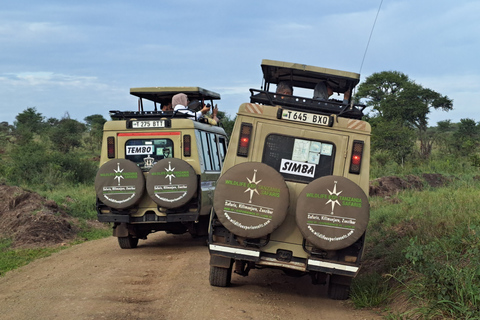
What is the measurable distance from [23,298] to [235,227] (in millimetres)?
2591

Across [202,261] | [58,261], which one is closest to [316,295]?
[202,261]

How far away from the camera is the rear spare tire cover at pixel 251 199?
19.5 feet

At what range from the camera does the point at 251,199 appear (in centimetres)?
598

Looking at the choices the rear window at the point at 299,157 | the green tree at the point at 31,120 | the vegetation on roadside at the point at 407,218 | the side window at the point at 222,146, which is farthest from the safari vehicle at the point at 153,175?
the green tree at the point at 31,120

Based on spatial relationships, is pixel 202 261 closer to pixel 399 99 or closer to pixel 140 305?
pixel 140 305

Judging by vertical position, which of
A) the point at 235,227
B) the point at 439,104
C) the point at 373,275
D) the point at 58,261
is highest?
the point at 439,104

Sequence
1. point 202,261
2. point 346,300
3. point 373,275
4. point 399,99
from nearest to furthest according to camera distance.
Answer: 1. point 346,300
2. point 373,275
3. point 202,261
4. point 399,99

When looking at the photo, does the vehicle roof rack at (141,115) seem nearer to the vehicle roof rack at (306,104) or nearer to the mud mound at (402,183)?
the vehicle roof rack at (306,104)

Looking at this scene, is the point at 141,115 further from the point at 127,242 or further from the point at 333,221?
the point at 333,221

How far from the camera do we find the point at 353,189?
5891 millimetres

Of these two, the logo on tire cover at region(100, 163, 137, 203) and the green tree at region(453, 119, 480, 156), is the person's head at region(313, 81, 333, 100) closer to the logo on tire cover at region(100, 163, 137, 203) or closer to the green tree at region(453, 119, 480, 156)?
the logo on tire cover at region(100, 163, 137, 203)

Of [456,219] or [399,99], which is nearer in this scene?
[456,219]

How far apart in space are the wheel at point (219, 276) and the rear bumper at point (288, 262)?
0.50m

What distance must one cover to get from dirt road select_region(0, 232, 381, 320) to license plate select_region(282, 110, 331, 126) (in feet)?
7.06
